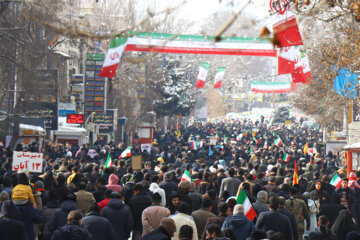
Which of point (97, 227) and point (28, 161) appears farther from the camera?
point (28, 161)

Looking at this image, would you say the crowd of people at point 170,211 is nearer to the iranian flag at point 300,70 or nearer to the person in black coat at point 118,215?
the person in black coat at point 118,215

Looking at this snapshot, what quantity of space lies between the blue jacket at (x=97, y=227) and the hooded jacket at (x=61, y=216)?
30.3 inches

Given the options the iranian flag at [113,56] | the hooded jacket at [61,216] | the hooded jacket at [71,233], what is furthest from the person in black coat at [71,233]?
the iranian flag at [113,56]

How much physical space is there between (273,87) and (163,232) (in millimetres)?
62331

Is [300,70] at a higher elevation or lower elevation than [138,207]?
higher

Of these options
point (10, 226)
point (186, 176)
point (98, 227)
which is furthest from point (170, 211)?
point (10, 226)

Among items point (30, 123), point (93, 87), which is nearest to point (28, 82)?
point (30, 123)

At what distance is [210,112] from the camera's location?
118312mm

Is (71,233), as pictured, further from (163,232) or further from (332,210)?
(332,210)

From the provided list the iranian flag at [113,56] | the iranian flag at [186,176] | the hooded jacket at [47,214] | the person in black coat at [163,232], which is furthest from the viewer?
the iranian flag at [113,56]

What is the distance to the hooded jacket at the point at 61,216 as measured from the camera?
10.3m

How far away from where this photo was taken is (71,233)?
8.41m

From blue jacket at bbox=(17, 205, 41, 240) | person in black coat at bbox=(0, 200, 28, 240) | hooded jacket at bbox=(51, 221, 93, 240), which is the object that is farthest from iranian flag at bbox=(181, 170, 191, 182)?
hooded jacket at bbox=(51, 221, 93, 240)

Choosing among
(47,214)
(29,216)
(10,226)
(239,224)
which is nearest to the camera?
(10,226)
